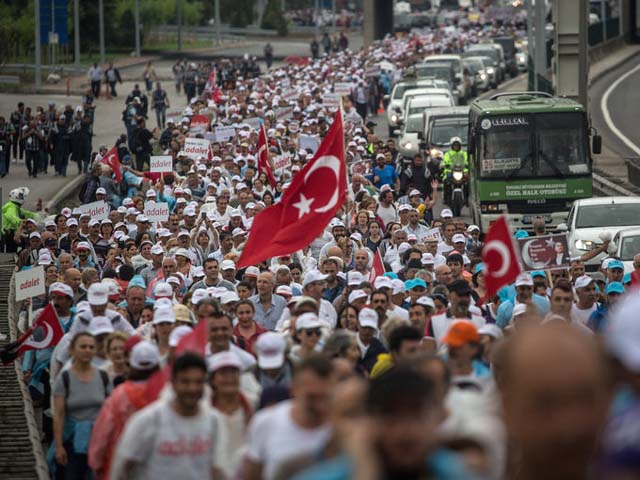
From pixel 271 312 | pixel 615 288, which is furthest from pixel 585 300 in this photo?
pixel 271 312

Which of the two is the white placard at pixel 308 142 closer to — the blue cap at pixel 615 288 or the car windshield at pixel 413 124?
the car windshield at pixel 413 124

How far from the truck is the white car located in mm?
3560

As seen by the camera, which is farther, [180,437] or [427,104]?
[427,104]

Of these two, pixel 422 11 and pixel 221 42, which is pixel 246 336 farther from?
pixel 422 11

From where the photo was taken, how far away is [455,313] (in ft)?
43.2

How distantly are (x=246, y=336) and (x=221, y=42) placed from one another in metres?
96.4

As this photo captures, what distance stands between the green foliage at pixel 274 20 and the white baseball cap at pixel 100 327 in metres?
110

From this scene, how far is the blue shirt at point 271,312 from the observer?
1512 centimetres

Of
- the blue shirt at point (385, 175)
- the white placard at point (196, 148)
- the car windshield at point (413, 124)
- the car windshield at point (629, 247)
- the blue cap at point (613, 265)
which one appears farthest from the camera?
the car windshield at point (413, 124)

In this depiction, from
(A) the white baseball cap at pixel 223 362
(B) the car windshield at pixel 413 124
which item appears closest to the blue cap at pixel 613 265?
(A) the white baseball cap at pixel 223 362

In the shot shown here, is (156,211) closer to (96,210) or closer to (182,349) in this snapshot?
(96,210)

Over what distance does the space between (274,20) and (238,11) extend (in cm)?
254

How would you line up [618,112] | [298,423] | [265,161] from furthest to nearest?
[618,112], [265,161], [298,423]

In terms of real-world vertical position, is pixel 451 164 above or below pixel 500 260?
below
